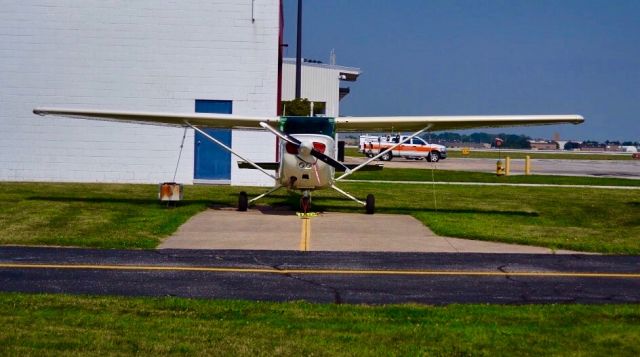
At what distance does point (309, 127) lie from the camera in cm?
1828

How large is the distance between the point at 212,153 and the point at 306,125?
26.6ft

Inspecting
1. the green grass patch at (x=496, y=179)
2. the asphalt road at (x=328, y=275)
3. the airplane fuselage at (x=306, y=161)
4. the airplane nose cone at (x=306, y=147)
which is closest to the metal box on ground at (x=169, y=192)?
the airplane fuselage at (x=306, y=161)

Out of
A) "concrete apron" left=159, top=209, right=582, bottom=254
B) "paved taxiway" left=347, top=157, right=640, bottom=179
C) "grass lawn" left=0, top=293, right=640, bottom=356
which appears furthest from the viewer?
"paved taxiway" left=347, top=157, right=640, bottom=179

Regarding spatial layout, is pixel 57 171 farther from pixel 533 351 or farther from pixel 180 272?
pixel 533 351

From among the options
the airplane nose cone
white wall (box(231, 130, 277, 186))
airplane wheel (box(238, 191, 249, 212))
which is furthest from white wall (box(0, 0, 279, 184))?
the airplane nose cone

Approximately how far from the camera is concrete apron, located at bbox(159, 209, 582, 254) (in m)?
13.1

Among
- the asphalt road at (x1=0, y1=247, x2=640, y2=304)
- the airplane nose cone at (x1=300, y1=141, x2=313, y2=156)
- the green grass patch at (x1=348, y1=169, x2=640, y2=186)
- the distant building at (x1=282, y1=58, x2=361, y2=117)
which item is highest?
A: the distant building at (x1=282, y1=58, x2=361, y2=117)

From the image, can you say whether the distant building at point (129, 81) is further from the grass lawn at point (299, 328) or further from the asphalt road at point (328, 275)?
the grass lawn at point (299, 328)

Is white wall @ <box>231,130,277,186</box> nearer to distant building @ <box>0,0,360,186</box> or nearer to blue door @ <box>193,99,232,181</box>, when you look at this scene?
distant building @ <box>0,0,360,186</box>

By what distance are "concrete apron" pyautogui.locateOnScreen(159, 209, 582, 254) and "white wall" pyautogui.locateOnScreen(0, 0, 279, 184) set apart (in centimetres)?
858

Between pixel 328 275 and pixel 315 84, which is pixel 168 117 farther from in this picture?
pixel 315 84

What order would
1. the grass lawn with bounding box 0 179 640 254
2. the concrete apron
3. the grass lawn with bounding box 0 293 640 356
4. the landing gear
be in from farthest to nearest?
the landing gear
the grass lawn with bounding box 0 179 640 254
the concrete apron
the grass lawn with bounding box 0 293 640 356

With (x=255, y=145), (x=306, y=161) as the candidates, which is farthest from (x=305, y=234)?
(x=255, y=145)

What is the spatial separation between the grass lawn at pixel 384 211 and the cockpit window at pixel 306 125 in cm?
216
